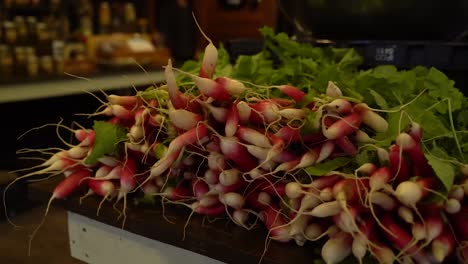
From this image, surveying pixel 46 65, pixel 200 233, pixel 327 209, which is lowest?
pixel 46 65

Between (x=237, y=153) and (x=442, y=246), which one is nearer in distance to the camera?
(x=442, y=246)

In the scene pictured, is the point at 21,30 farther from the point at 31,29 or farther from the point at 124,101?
the point at 124,101

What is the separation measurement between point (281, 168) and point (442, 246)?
282 millimetres

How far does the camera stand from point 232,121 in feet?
2.86

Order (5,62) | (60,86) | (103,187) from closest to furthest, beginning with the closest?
(103,187)
(5,62)
(60,86)

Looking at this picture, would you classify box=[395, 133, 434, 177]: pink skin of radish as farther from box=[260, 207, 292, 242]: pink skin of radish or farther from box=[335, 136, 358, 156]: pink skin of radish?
box=[260, 207, 292, 242]: pink skin of radish

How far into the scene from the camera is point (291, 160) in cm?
87

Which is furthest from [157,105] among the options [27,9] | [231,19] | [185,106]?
[231,19]

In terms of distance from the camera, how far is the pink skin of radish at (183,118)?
2.95 ft

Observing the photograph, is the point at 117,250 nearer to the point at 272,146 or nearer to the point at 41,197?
the point at 41,197

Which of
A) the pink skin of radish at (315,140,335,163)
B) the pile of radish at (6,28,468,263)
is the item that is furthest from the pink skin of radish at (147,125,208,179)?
the pink skin of radish at (315,140,335,163)

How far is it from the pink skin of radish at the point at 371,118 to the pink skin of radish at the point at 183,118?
0.29m

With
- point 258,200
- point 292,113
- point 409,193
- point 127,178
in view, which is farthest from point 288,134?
point 127,178

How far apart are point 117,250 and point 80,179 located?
0.18 meters
